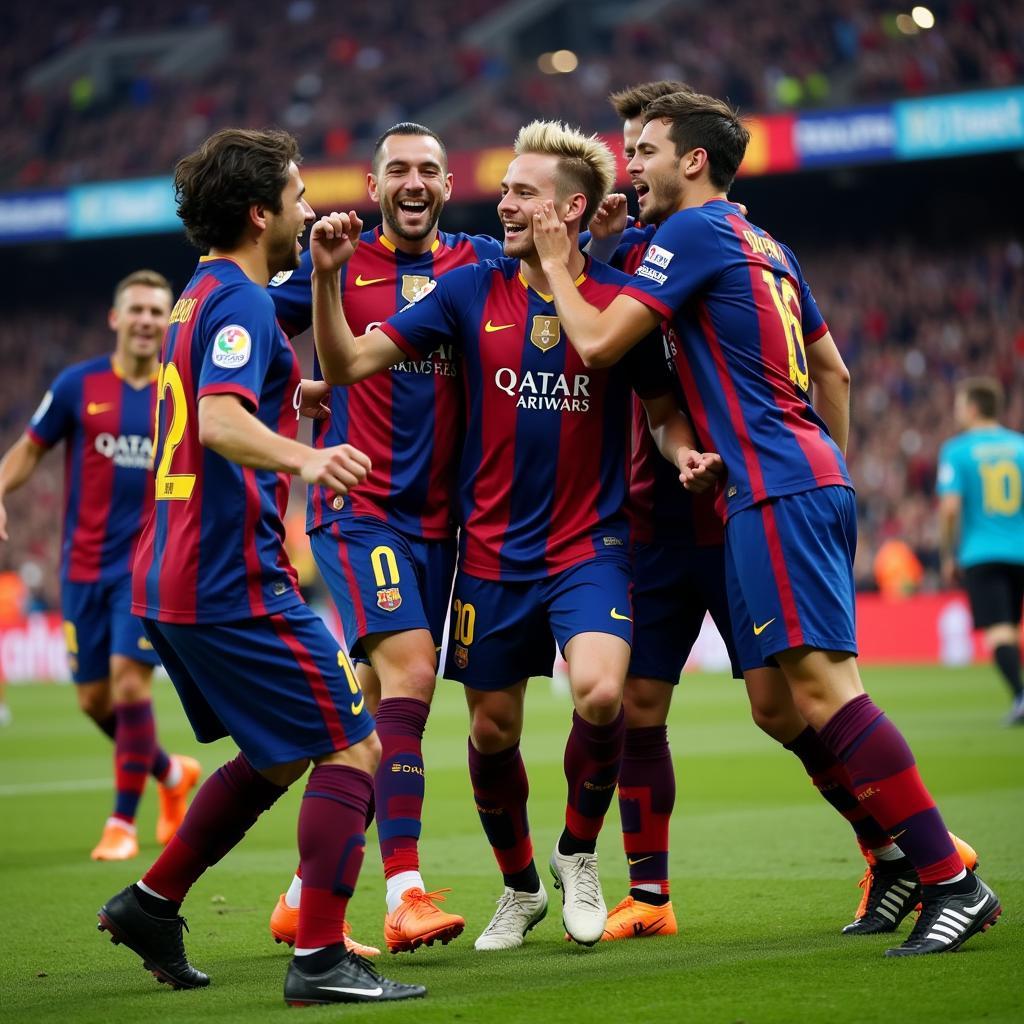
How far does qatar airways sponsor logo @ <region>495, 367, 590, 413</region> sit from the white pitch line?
6.10m

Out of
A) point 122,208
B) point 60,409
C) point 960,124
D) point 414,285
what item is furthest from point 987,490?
point 122,208

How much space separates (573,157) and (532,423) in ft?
2.77

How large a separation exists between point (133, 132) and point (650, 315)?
30.2 metres

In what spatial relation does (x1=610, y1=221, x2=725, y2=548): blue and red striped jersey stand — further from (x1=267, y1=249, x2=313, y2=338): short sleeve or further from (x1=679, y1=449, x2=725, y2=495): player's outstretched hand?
(x1=267, y1=249, x2=313, y2=338): short sleeve

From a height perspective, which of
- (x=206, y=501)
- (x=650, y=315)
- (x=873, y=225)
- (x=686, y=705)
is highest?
(x=873, y=225)

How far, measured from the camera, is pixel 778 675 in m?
5.08

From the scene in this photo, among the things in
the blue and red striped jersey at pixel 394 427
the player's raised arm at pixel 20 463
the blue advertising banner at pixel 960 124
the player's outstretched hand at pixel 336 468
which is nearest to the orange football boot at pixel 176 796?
the player's raised arm at pixel 20 463

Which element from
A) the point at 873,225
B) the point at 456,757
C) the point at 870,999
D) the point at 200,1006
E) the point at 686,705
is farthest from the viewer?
the point at 873,225

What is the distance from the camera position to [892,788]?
175 inches

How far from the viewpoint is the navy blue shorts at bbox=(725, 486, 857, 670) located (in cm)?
450

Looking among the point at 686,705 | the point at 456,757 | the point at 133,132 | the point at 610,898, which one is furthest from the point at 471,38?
the point at 610,898

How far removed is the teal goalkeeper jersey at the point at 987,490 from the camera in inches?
458

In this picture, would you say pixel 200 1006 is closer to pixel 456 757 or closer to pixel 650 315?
pixel 650 315

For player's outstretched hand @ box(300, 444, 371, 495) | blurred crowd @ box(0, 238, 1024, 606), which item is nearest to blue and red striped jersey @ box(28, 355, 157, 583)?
player's outstretched hand @ box(300, 444, 371, 495)
